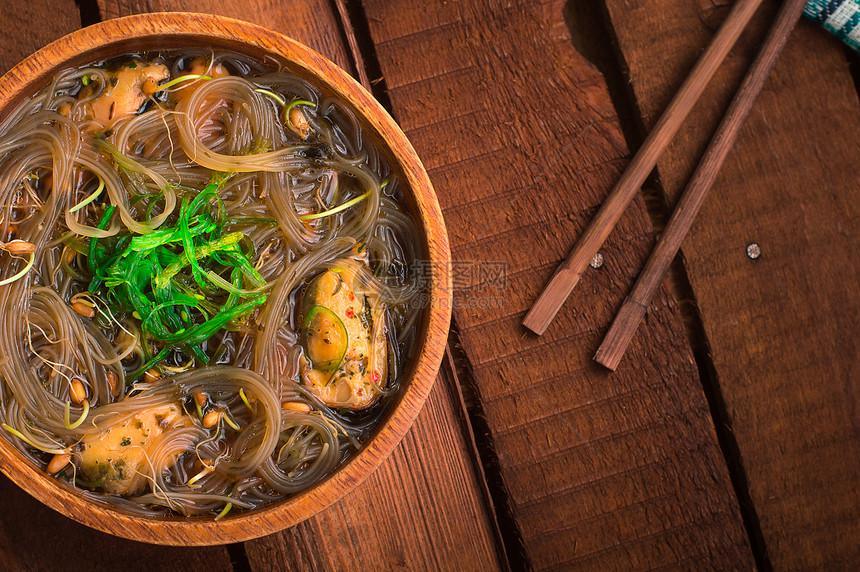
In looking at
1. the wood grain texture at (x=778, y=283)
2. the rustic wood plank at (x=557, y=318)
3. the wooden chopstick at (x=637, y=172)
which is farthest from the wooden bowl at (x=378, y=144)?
the wood grain texture at (x=778, y=283)

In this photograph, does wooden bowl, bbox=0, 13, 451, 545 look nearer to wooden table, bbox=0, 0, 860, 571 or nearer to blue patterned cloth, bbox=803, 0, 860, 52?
wooden table, bbox=0, 0, 860, 571

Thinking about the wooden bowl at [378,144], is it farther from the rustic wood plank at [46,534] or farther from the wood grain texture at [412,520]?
the rustic wood plank at [46,534]

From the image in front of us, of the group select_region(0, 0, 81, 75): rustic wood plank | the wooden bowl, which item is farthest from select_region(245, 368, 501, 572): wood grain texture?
select_region(0, 0, 81, 75): rustic wood plank

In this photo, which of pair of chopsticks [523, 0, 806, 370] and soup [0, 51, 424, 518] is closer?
soup [0, 51, 424, 518]

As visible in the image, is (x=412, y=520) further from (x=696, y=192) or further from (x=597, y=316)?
(x=696, y=192)

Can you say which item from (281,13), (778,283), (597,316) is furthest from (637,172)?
(281,13)
